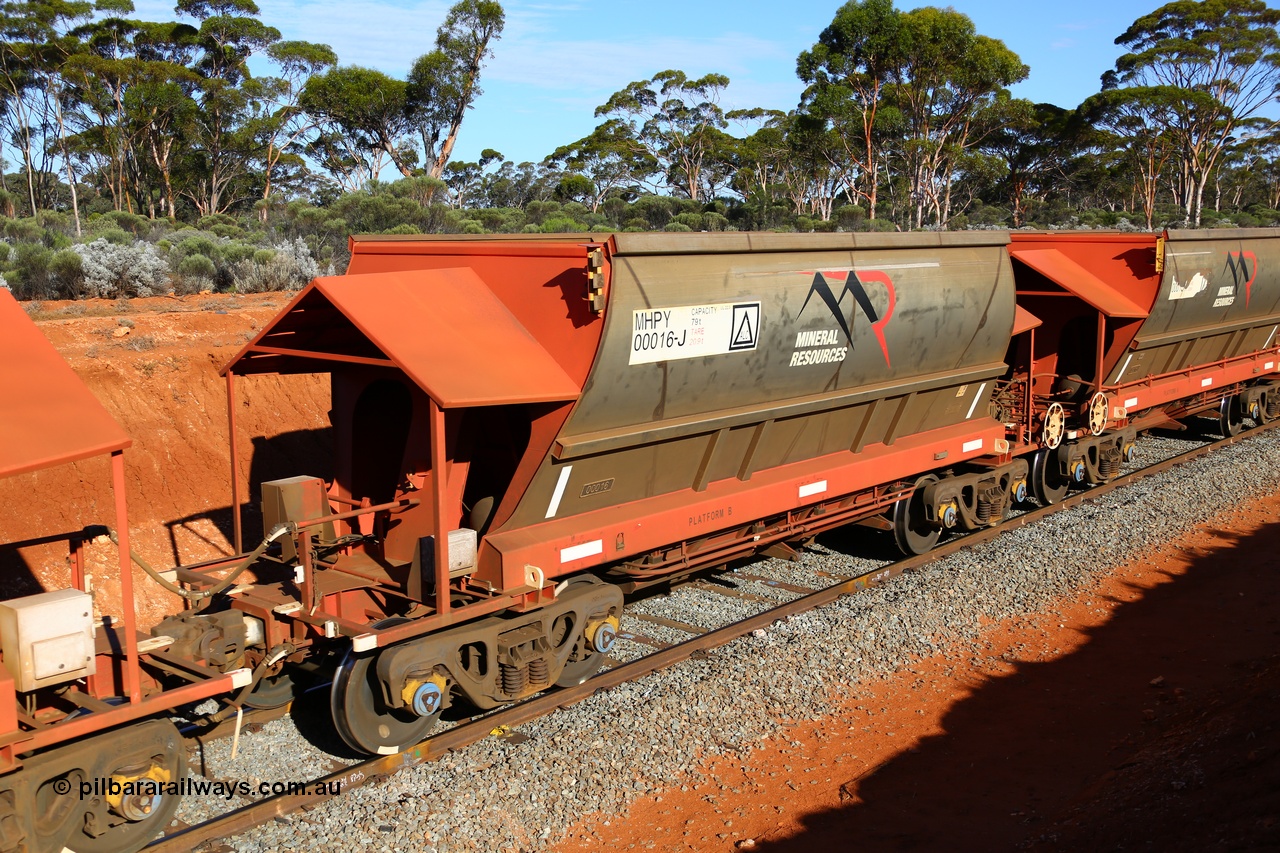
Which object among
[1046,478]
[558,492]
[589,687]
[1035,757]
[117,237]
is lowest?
[1035,757]

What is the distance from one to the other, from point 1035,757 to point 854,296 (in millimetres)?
3944

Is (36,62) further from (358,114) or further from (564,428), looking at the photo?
(564,428)

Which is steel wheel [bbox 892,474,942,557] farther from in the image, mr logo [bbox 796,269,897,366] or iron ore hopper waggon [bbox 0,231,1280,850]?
mr logo [bbox 796,269,897,366]

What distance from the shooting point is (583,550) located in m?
7.44

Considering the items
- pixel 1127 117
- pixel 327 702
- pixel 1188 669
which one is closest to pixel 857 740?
A: pixel 1188 669

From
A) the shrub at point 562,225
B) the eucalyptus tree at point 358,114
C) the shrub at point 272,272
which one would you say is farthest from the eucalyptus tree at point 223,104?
the shrub at point 272,272

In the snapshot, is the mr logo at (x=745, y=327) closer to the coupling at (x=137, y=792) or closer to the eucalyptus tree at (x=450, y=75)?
the coupling at (x=137, y=792)

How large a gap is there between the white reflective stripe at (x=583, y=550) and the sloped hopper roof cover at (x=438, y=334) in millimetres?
1165

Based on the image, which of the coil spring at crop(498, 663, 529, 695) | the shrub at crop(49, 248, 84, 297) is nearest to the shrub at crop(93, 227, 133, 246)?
the shrub at crop(49, 248, 84, 297)

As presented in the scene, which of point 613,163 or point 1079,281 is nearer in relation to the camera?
point 1079,281

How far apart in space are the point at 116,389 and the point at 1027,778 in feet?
33.2

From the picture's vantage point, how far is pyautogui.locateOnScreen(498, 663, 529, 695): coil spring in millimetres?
7164

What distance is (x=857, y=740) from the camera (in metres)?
7.08

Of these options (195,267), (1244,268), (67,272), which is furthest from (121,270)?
(1244,268)
